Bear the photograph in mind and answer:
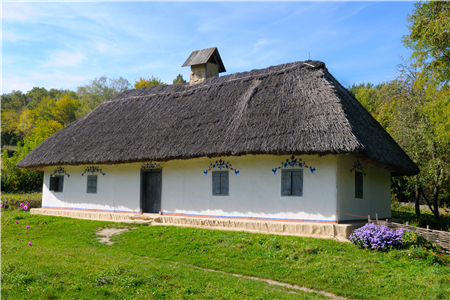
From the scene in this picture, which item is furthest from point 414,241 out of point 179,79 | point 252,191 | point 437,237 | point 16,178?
point 179,79

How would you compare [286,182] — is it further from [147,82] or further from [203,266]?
[147,82]

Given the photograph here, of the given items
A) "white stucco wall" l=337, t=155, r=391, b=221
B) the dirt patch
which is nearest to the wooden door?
the dirt patch

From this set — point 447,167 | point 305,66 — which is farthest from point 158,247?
point 447,167

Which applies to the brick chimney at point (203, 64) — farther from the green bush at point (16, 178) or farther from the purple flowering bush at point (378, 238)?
the green bush at point (16, 178)

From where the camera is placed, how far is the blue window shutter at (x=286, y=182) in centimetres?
1076

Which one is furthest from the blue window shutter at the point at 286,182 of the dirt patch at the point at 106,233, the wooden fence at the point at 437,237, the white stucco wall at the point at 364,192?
the dirt patch at the point at 106,233

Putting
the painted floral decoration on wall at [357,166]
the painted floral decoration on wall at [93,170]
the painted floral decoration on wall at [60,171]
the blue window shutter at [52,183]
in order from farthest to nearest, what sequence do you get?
the blue window shutter at [52,183]
the painted floral decoration on wall at [60,171]
the painted floral decoration on wall at [93,170]
the painted floral decoration on wall at [357,166]

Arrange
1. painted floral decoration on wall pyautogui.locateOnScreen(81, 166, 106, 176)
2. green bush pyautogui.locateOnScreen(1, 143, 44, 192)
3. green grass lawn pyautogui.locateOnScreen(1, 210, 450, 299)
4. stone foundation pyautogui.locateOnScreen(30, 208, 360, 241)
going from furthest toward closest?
1. green bush pyautogui.locateOnScreen(1, 143, 44, 192)
2. painted floral decoration on wall pyautogui.locateOnScreen(81, 166, 106, 176)
3. stone foundation pyautogui.locateOnScreen(30, 208, 360, 241)
4. green grass lawn pyautogui.locateOnScreen(1, 210, 450, 299)

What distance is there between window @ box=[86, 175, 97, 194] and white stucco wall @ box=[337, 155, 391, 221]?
1010cm

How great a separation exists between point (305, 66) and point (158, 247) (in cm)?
825

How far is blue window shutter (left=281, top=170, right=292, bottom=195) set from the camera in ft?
35.3

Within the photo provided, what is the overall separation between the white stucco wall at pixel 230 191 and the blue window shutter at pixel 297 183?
0.12m

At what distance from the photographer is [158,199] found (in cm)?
1368

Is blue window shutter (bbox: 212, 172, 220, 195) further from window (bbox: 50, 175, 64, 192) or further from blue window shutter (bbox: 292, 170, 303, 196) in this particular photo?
window (bbox: 50, 175, 64, 192)
